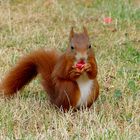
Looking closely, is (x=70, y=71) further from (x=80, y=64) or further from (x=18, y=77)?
(x=18, y=77)

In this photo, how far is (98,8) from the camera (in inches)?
300

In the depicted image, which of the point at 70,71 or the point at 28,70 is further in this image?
the point at 28,70

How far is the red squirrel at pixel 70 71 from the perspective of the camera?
3.92 m

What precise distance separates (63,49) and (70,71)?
2.06 meters

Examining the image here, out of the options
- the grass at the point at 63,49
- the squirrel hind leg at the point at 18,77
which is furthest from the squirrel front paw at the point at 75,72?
the squirrel hind leg at the point at 18,77

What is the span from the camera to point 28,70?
4.49 m

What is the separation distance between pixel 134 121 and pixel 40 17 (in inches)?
137

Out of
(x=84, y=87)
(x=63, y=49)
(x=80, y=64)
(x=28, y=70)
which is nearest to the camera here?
(x=80, y=64)

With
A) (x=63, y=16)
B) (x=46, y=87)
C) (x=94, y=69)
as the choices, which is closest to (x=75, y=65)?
(x=94, y=69)

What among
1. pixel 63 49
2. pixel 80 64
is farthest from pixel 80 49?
pixel 63 49

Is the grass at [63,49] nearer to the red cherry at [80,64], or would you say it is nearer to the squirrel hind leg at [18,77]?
the squirrel hind leg at [18,77]

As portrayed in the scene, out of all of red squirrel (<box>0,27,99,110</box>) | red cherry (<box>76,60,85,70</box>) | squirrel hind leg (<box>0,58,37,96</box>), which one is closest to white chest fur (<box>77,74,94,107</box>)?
red squirrel (<box>0,27,99,110</box>)

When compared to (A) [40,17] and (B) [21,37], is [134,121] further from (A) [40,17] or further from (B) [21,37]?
(A) [40,17]

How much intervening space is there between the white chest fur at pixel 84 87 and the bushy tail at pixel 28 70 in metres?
0.32
